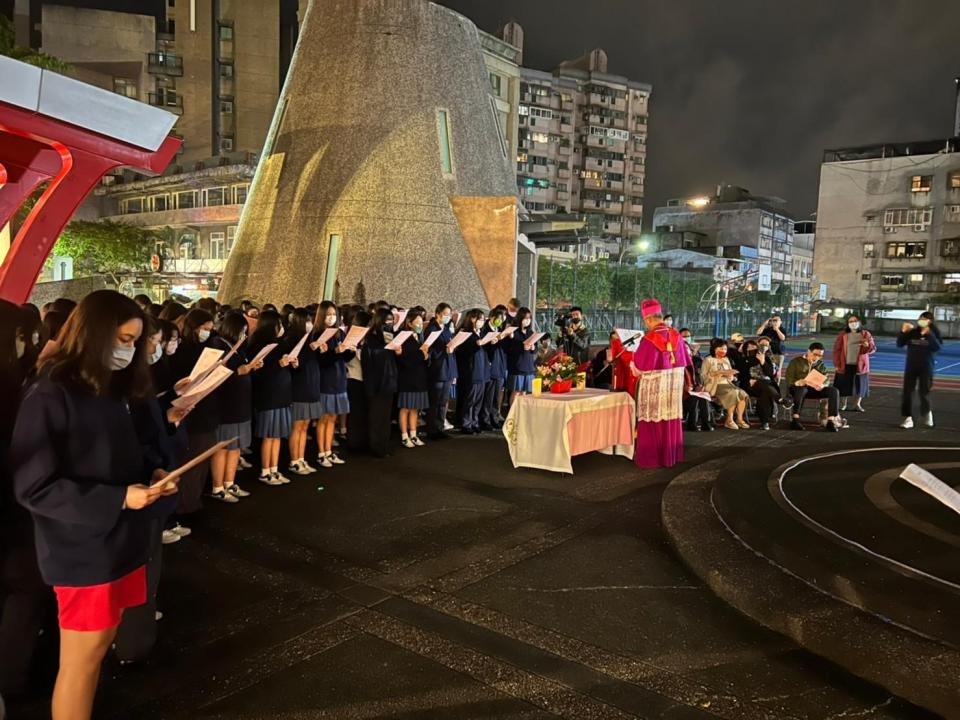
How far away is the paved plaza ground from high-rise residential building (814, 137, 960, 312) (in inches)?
2315

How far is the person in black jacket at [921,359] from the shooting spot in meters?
12.5

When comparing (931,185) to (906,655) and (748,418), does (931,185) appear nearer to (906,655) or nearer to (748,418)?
(748,418)

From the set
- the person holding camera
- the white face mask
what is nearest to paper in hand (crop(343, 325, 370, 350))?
the white face mask

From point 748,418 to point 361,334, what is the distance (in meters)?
7.97

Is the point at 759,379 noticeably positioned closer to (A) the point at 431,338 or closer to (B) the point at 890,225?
(A) the point at 431,338

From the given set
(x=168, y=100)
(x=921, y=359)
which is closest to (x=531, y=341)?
(x=921, y=359)

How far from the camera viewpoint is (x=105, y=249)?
1529 inches

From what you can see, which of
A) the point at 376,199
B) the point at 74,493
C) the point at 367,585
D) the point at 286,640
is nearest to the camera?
the point at 74,493

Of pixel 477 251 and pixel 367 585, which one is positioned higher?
pixel 477 251

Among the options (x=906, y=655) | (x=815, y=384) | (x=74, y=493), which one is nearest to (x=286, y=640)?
(x=74, y=493)

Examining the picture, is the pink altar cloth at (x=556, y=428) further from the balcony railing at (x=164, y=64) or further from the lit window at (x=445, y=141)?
the balcony railing at (x=164, y=64)

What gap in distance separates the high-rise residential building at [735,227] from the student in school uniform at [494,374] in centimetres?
6107

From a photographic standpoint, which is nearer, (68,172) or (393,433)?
(68,172)

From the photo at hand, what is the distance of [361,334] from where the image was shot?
8617 millimetres
